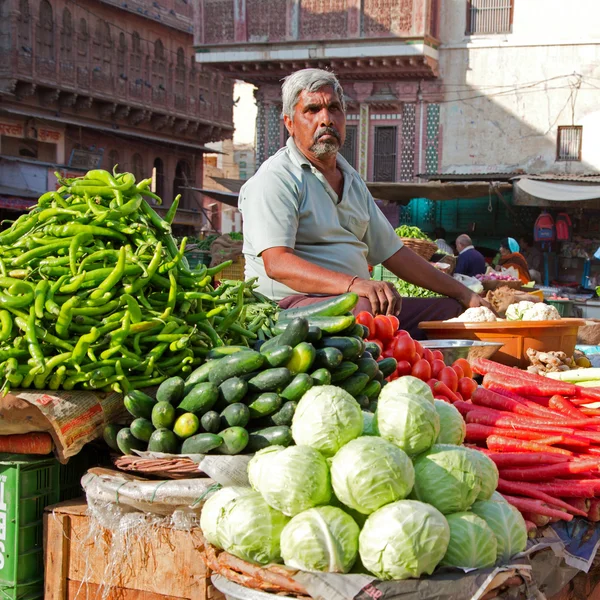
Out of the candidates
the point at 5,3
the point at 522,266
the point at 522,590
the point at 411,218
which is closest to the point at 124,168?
the point at 5,3

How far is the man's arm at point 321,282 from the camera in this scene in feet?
11.9

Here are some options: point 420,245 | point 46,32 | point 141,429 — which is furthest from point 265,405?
point 46,32

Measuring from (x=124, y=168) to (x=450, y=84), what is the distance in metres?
14.9

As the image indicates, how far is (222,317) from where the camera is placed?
3.02 m

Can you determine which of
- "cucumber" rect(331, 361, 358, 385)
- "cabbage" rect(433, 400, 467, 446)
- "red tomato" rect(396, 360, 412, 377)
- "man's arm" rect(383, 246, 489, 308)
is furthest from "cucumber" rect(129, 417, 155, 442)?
"man's arm" rect(383, 246, 489, 308)

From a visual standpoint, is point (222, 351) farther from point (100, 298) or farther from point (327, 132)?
point (327, 132)

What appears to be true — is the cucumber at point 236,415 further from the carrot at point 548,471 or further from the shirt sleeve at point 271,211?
the shirt sleeve at point 271,211

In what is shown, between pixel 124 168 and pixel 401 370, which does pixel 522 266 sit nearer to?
pixel 401 370

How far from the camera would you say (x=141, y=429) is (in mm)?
2375

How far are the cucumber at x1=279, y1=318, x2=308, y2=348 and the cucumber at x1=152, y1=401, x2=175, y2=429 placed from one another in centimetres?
42

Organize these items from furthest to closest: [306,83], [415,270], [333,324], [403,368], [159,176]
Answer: [159,176]
[415,270]
[306,83]
[403,368]
[333,324]

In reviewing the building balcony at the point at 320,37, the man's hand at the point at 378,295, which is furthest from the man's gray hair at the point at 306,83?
the building balcony at the point at 320,37

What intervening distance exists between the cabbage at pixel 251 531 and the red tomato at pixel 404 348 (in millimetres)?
1729

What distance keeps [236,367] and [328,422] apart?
1.56 feet
